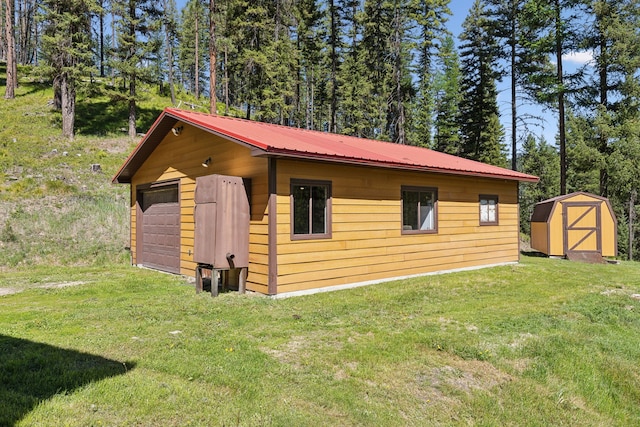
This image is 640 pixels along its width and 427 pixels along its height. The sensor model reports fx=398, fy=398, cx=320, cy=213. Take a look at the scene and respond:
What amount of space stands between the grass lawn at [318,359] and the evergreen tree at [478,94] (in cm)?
2149

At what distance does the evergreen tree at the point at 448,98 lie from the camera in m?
28.3

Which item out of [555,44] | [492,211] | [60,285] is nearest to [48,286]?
[60,285]

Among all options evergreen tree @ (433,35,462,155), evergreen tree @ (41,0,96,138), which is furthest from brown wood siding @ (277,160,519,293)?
evergreen tree @ (433,35,462,155)

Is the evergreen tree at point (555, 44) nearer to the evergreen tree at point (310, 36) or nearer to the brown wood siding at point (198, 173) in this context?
the evergreen tree at point (310, 36)

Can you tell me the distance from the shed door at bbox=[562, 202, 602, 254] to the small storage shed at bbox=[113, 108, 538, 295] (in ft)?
8.48

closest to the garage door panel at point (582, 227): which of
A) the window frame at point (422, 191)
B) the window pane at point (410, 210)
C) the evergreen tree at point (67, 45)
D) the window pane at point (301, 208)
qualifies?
the window frame at point (422, 191)

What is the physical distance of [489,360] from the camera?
4125mm

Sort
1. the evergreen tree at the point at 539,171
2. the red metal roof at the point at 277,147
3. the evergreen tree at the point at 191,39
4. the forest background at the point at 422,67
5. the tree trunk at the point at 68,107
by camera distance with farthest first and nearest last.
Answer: the evergreen tree at the point at 191,39 < the evergreen tree at the point at 539,171 < the tree trunk at the point at 68,107 < the forest background at the point at 422,67 < the red metal roof at the point at 277,147

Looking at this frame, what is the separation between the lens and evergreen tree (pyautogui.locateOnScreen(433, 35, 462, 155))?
28.3 m

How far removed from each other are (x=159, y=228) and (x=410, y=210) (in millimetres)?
6206

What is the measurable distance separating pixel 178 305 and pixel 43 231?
8.58m

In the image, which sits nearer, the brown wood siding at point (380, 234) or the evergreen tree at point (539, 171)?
the brown wood siding at point (380, 234)

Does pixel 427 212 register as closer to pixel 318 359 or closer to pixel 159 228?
pixel 318 359

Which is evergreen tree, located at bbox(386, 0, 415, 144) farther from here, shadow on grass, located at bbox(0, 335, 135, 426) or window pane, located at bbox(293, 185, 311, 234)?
shadow on grass, located at bbox(0, 335, 135, 426)
